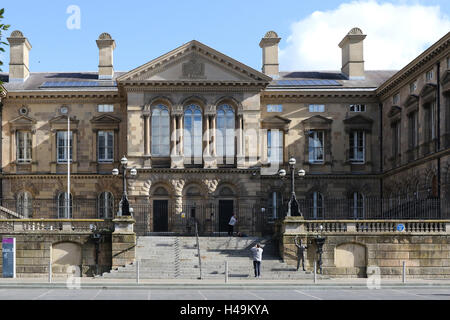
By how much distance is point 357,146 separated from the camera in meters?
56.7

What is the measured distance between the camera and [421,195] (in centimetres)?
4694

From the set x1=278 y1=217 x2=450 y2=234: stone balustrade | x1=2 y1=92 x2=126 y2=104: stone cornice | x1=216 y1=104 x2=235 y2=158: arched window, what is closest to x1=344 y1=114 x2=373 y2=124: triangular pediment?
x1=216 y1=104 x2=235 y2=158: arched window

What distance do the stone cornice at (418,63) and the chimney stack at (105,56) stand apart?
20.7 meters

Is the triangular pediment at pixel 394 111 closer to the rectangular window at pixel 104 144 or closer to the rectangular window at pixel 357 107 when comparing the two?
the rectangular window at pixel 357 107

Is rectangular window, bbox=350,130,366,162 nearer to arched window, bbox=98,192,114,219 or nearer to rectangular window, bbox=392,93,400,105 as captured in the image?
rectangular window, bbox=392,93,400,105

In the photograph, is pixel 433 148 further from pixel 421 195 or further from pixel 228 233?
pixel 228 233

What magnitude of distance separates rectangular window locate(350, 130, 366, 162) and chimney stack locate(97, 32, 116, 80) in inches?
761

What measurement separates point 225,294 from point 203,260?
11060mm

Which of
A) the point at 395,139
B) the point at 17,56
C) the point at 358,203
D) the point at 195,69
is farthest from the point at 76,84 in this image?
the point at 395,139

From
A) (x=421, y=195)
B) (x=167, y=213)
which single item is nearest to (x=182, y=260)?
(x=167, y=213)

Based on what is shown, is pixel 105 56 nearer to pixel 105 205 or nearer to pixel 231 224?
pixel 105 205

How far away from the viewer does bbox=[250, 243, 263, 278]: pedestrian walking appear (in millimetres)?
35625

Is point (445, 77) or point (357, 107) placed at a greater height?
point (445, 77)
